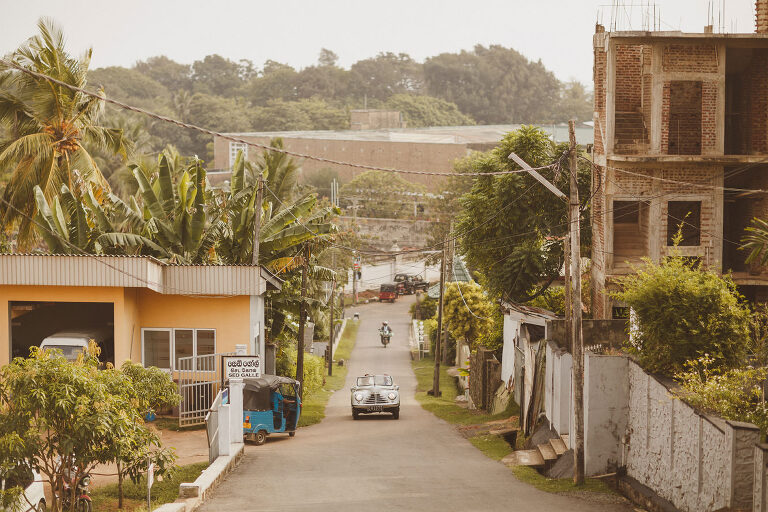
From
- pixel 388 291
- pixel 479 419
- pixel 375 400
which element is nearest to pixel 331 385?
pixel 375 400

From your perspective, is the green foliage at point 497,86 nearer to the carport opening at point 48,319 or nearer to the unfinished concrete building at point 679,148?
the unfinished concrete building at point 679,148

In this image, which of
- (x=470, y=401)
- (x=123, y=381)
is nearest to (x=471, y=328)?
(x=470, y=401)

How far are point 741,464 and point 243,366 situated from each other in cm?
1403

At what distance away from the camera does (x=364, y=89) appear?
579 ft

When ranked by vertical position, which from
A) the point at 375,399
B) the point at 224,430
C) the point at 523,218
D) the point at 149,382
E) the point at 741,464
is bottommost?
the point at 375,399

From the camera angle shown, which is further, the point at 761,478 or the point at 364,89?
the point at 364,89

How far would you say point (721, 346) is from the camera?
52.4 feet

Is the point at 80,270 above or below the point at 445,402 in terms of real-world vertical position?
above

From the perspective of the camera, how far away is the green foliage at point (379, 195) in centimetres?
8869

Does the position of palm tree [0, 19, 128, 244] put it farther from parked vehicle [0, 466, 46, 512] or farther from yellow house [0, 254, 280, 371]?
parked vehicle [0, 466, 46, 512]

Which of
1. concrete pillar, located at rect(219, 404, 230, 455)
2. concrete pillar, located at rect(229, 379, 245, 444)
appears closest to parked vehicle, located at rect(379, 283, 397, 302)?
concrete pillar, located at rect(229, 379, 245, 444)

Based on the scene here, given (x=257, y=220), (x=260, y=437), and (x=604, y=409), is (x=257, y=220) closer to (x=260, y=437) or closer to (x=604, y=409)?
(x=260, y=437)

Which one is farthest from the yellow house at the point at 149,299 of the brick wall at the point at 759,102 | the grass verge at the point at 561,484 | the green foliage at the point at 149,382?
the brick wall at the point at 759,102

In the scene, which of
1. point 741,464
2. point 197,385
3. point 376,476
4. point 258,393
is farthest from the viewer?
point 197,385
